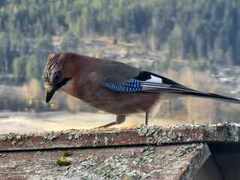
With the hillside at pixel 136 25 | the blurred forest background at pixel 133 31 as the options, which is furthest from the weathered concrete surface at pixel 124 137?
the hillside at pixel 136 25

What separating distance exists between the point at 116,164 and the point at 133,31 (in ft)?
180

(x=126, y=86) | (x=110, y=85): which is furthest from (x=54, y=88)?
(x=126, y=86)

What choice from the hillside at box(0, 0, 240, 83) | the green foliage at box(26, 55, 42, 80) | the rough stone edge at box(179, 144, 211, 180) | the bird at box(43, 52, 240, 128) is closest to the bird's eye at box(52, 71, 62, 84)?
the bird at box(43, 52, 240, 128)

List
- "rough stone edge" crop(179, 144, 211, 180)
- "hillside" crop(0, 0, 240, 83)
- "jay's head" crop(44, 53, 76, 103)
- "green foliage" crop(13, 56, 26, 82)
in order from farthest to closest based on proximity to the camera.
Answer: "hillside" crop(0, 0, 240, 83) < "green foliage" crop(13, 56, 26, 82) < "jay's head" crop(44, 53, 76, 103) < "rough stone edge" crop(179, 144, 211, 180)

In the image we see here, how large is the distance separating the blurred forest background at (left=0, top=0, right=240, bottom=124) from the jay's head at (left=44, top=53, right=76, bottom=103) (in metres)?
36.3

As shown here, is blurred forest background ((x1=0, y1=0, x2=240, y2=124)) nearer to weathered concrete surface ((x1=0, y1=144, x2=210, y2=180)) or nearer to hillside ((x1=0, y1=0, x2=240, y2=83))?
hillside ((x1=0, y1=0, x2=240, y2=83))

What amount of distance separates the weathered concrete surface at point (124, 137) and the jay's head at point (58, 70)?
113 centimetres

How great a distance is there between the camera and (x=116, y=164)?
3092mm

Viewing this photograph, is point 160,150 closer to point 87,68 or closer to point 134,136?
point 134,136

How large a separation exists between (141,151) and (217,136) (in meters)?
0.28

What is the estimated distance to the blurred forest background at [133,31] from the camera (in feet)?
156

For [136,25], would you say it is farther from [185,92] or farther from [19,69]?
[185,92]

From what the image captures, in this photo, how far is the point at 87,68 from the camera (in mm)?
4727

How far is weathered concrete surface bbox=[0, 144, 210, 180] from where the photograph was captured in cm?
299
